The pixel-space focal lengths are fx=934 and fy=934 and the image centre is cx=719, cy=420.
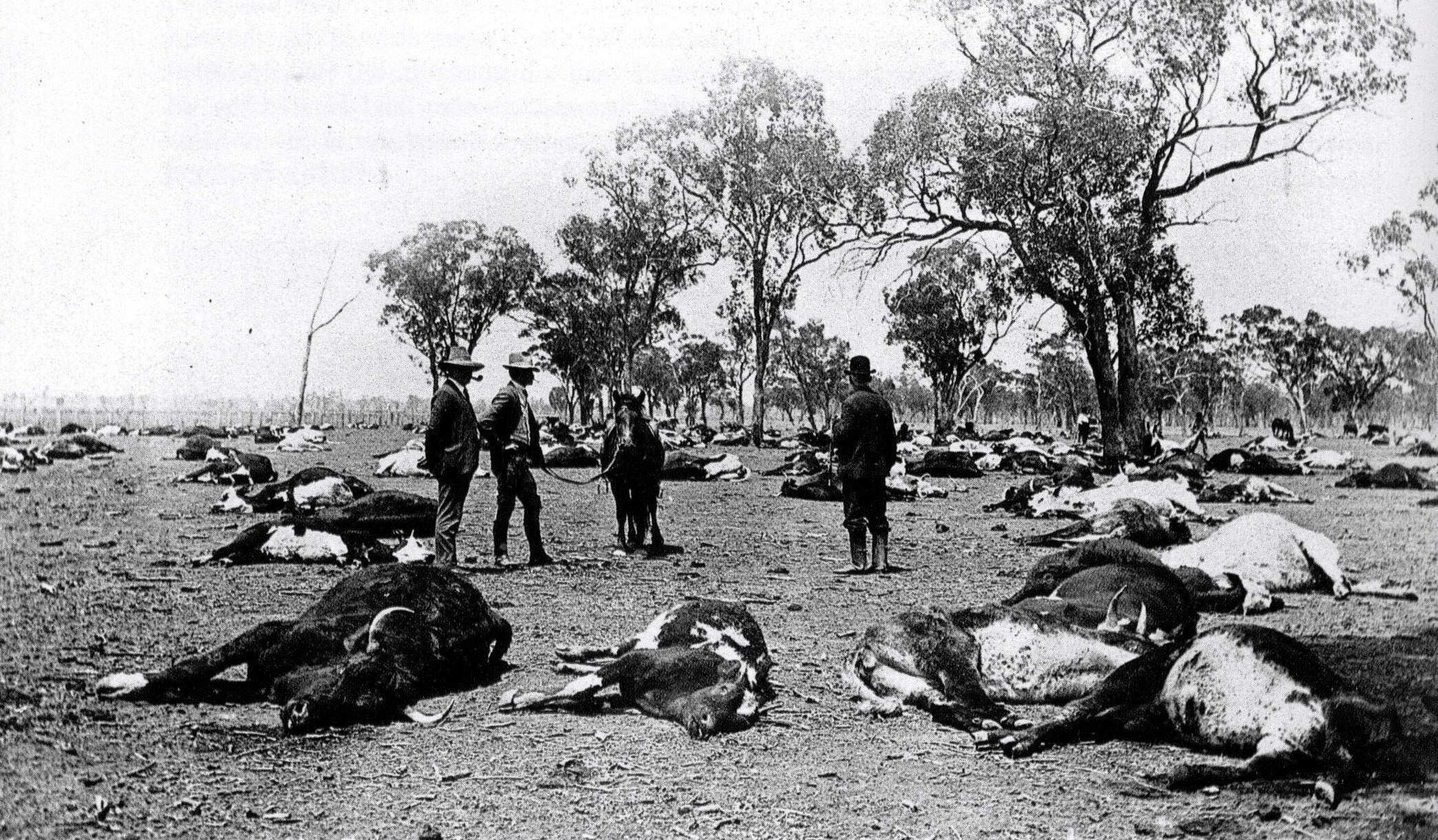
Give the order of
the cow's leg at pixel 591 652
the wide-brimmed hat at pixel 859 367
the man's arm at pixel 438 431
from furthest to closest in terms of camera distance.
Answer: the wide-brimmed hat at pixel 859 367 < the man's arm at pixel 438 431 < the cow's leg at pixel 591 652

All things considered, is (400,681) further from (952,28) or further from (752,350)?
(752,350)

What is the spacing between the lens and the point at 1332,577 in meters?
7.48

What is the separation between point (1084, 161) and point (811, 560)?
13874 mm

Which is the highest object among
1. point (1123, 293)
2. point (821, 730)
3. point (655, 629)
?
point (1123, 293)

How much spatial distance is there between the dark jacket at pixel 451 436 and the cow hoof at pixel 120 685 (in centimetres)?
375

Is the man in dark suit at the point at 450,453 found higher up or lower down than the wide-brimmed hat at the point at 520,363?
lower down

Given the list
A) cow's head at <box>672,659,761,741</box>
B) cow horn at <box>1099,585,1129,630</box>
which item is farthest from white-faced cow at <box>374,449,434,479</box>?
cow horn at <box>1099,585,1129,630</box>

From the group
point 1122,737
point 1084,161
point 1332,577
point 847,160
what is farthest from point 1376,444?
point 1122,737

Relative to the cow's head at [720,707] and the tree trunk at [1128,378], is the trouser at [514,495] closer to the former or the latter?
the cow's head at [720,707]

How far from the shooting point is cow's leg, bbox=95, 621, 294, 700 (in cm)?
447

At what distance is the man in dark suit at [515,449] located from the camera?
8859 millimetres

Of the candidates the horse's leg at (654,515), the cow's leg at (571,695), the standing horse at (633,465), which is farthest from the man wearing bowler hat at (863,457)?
the cow's leg at (571,695)

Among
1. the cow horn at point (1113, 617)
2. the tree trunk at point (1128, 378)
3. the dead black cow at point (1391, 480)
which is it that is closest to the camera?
the cow horn at point (1113, 617)

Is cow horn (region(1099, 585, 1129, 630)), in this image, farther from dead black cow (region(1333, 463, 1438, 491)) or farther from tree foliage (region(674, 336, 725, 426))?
tree foliage (region(674, 336, 725, 426))
